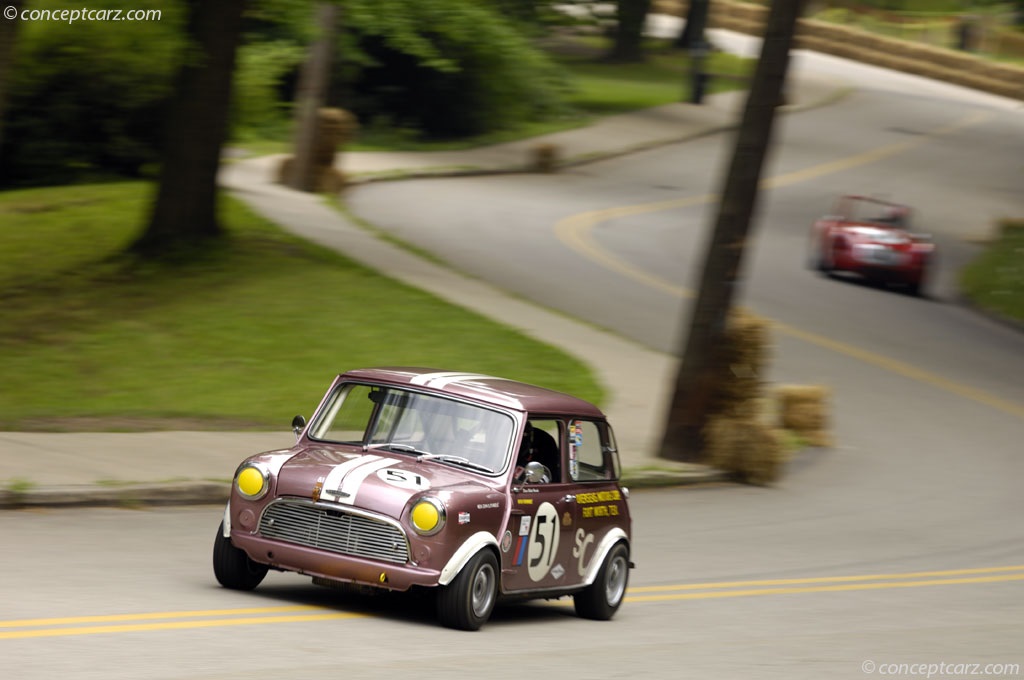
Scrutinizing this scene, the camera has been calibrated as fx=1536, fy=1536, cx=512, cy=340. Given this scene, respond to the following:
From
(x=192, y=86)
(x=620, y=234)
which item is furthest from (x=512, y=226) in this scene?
(x=192, y=86)

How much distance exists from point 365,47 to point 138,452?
33389 millimetres

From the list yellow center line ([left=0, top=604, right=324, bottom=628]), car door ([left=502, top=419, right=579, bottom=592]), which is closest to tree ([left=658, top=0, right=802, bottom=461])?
car door ([left=502, top=419, right=579, bottom=592])

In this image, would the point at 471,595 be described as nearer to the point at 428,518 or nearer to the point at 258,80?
the point at 428,518

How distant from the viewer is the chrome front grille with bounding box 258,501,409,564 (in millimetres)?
8641

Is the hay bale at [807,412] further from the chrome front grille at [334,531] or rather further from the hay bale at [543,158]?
the hay bale at [543,158]

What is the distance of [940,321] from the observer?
97.1 feet

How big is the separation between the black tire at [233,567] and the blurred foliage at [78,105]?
20.0 m

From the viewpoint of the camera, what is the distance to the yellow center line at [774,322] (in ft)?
80.1

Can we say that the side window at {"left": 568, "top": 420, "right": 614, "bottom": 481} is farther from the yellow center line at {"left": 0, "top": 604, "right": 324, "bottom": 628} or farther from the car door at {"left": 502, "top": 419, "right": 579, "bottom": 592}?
the yellow center line at {"left": 0, "top": 604, "right": 324, "bottom": 628}

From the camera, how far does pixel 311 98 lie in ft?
111

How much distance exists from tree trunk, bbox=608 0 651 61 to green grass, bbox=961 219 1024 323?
32.2 metres

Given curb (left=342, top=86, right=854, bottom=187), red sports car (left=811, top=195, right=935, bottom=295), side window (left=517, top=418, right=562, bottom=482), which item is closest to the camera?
side window (left=517, top=418, right=562, bottom=482)

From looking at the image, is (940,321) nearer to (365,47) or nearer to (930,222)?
(930,222)

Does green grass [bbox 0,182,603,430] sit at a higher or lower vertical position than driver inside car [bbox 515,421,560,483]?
lower
